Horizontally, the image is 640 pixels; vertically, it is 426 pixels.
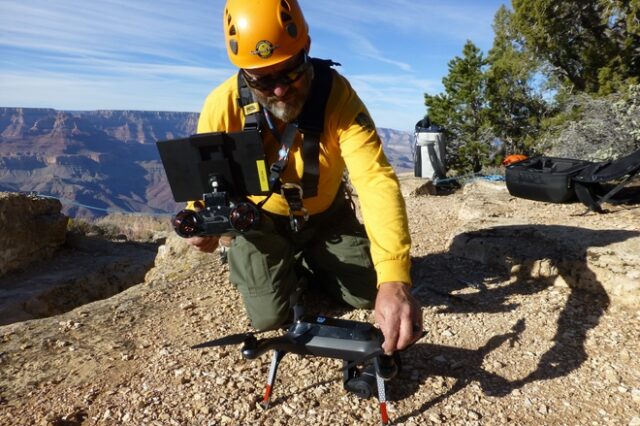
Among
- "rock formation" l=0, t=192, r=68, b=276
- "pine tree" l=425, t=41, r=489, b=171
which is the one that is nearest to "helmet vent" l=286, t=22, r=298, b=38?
"rock formation" l=0, t=192, r=68, b=276

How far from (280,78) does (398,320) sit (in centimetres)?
159

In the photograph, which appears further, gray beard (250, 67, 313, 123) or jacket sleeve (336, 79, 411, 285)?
gray beard (250, 67, 313, 123)

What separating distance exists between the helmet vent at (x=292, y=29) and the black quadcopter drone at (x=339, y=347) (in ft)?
5.40

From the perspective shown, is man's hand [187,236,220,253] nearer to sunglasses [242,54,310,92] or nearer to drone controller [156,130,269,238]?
drone controller [156,130,269,238]

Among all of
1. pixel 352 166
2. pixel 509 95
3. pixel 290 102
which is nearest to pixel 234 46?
pixel 290 102

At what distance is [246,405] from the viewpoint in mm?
2379

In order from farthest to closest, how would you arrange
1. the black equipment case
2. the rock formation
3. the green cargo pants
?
the rock formation, the black equipment case, the green cargo pants

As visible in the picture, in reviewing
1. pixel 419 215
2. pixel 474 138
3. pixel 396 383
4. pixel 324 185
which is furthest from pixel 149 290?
pixel 474 138

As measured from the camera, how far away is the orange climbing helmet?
255cm

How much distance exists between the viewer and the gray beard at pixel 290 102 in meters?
2.73

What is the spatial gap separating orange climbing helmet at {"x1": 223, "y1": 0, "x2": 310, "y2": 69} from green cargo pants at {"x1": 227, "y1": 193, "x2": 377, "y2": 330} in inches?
43.1

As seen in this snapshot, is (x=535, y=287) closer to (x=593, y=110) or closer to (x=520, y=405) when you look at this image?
(x=520, y=405)

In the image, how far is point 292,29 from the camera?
2.63 m

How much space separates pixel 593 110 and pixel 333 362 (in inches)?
539
